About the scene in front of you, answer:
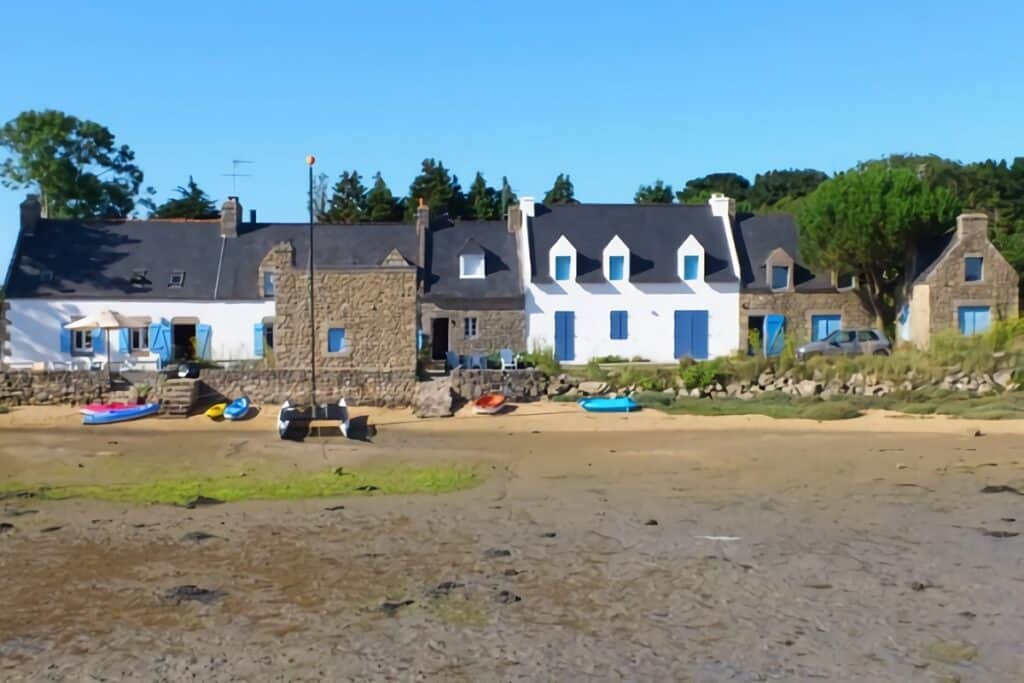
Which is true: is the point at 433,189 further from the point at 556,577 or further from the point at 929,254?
the point at 556,577

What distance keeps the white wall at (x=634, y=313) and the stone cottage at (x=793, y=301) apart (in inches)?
27.6

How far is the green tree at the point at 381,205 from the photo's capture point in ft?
190

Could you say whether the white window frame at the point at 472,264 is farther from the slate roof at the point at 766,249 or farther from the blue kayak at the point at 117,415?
the blue kayak at the point at 117,415

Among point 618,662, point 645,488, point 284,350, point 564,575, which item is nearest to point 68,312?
point 284,350

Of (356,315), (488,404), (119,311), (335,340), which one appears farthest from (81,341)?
(488,404)

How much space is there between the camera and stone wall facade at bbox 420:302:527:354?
3512cm

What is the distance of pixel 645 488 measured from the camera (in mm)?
15680

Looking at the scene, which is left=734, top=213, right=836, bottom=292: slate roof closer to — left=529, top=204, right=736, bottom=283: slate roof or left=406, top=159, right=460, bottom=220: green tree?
left=529, top=204, right=736, bottom=283: slate roof

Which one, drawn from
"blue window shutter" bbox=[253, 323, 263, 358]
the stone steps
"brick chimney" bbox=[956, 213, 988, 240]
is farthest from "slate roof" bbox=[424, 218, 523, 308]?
"brick chimney" bbox=[956, 213, 988, 240]

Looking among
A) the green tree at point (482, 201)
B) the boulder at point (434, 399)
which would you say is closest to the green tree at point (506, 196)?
the green tree at point (482, 201)

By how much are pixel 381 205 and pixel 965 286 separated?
109 ft

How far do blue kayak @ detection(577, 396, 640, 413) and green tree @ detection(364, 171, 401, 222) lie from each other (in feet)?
111

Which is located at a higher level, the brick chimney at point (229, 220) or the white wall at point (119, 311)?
the brick chimney at point (229, 220)

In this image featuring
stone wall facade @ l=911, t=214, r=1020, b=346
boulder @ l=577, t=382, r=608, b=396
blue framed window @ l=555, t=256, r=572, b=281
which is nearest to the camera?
boulder @ l=577, t=382, r=608, b=396
